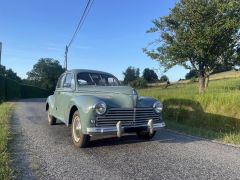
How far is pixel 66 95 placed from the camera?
351 inches

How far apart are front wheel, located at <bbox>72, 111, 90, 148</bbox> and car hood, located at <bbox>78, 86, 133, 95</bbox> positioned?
2.61 feet

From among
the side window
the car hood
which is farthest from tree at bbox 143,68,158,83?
the car hood

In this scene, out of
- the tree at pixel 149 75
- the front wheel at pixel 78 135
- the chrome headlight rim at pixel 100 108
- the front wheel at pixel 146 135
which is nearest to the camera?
the chrome headlight rim at pixel 100 108

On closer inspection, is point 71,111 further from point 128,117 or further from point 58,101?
point 58,101

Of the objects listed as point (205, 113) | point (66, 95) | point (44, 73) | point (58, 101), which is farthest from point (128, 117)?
point (44, 73)

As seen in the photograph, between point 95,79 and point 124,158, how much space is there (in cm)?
315

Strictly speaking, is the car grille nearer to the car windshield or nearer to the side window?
the car windshield

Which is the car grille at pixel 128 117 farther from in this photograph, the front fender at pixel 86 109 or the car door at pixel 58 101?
the car door at pixel 58 101

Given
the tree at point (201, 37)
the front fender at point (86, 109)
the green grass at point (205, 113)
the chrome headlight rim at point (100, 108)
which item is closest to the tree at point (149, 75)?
the tree at point (201, 37)

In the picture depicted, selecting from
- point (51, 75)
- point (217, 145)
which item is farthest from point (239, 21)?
point (51, 75)

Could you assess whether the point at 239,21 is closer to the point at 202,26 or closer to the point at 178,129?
the point at 202,26

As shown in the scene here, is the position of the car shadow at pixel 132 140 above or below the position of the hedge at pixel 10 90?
below

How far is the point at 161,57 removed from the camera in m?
28.8

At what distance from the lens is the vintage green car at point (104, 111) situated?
699 centimetres
